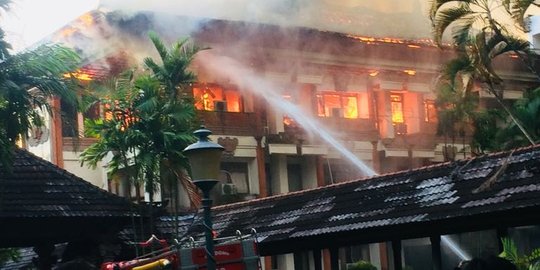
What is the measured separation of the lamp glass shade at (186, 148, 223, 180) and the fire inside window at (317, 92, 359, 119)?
28.0 metres

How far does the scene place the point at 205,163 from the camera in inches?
533

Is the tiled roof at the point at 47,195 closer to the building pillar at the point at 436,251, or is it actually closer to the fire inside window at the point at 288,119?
the building pillar at the point at 436,251

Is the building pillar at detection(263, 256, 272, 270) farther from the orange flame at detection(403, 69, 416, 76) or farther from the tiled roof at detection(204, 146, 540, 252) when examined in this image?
the tiled roof at detection(204, 146, 540, 252)

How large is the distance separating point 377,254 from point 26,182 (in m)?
21.3

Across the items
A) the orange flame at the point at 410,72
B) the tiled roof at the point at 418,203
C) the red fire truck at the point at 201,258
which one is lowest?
the red fire truck at the point at 201,258

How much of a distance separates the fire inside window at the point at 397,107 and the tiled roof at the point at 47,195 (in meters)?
22.4

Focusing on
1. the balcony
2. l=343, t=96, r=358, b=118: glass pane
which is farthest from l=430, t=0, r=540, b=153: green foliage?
l=343, t=96, r=358, b=118: glass pane

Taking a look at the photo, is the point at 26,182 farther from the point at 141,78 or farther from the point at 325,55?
the point at 325,55

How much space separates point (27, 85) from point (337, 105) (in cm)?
2366

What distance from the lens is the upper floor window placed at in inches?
1650

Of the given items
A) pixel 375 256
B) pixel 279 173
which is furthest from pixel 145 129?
pixel 375 256

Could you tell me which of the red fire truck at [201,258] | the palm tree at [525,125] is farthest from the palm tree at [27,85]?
the palm tree at [525,125]

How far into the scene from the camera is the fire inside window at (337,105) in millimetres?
41844

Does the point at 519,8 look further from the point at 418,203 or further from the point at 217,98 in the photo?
the point at 217,98
